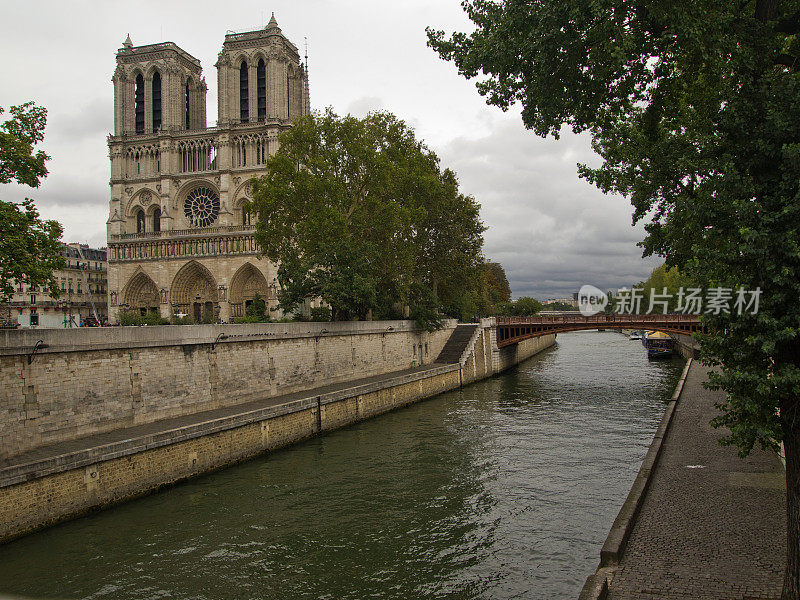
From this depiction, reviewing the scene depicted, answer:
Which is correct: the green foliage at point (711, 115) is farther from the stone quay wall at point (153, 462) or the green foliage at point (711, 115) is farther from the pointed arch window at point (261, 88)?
the pointed arch window at point (261, 88)

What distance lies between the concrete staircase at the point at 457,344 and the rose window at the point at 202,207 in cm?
3128

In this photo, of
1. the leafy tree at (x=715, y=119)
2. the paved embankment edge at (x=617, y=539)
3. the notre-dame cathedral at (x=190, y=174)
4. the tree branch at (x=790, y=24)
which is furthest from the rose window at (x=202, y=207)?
the tree branch at (x=790, y=24)

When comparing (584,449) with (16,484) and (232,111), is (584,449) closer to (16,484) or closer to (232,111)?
(16,484)

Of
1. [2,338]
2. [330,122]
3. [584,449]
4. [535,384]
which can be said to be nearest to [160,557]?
[2,338]

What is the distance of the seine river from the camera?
32.9ft

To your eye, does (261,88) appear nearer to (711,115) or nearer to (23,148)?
(23,148)

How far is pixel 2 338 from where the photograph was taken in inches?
538

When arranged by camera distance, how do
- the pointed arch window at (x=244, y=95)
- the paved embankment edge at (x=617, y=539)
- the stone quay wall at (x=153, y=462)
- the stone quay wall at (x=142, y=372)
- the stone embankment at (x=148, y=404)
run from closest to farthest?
the paved embankment edge at (x=617, y=539) → the stone quay wall at (x=153, y=462) → the stone embankment at (x=148, y=404) → the stone quay wall at (x=142, y=372) → the pointed arch window at (x=244, y=95)

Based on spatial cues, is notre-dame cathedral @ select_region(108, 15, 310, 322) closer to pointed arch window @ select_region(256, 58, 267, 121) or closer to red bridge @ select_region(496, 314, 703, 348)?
pointed arch window @ select_region(256, 58, 267, 121)

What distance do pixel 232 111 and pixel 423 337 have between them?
1437 inches

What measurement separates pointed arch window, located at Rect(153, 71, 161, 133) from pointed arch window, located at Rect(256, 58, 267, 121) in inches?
427

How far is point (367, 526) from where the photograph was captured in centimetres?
1244

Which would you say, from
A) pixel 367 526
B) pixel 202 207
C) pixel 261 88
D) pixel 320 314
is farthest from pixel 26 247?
pixel 261 88

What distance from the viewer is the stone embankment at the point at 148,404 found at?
12859 mm
